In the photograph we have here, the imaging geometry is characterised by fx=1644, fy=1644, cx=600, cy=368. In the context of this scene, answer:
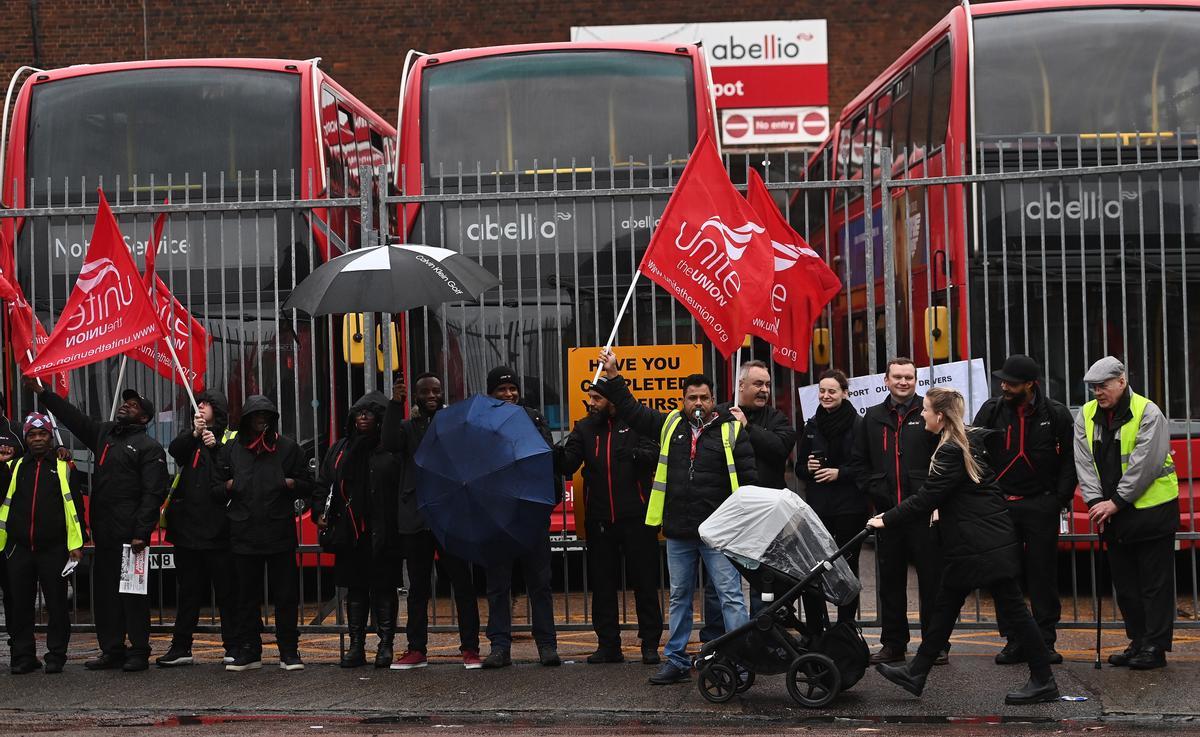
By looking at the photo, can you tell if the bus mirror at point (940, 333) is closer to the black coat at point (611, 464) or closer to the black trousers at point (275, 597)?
the black coat at point (611, 464)

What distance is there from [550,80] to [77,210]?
413 centimetres

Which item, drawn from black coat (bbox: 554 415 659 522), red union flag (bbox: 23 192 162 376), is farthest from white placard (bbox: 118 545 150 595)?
black coat (bbox: 554 415 659 522)

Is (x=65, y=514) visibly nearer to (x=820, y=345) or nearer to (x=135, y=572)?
(x=135, y=572)

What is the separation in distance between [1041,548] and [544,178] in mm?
5321

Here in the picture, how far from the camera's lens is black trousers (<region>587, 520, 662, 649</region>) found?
29.7 ft

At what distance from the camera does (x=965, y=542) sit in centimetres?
777

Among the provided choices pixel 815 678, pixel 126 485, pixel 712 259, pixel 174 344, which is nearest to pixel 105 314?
pixel 174 344

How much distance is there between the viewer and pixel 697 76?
12.7m

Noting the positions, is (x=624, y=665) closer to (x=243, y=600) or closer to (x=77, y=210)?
(x=243, y=600)

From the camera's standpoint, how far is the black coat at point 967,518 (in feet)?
25.3

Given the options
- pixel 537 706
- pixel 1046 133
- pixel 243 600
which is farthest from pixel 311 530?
pixel 1046 133

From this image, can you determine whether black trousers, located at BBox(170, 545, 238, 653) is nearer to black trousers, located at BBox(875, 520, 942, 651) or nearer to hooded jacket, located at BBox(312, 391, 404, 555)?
hooded jacket, located at BBox(312, 391, 404, 555)

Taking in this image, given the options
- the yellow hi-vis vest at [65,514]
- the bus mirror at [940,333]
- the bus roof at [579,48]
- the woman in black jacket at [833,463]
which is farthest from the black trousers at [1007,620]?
the bus roof at [579,48]

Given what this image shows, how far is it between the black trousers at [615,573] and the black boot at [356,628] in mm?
1315
